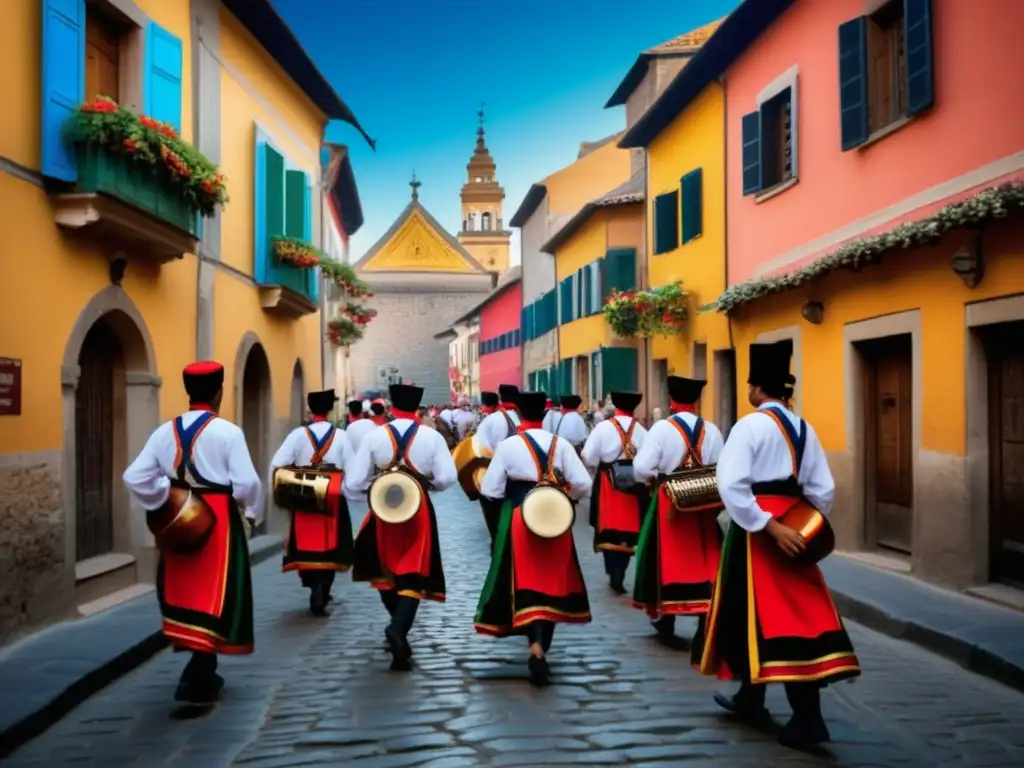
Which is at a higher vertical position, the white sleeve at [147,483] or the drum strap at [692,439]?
the drum strap at [692,439]

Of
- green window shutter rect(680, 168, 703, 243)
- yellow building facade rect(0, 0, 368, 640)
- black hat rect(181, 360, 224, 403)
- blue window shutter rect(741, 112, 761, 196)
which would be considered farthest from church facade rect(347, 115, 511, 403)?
black hat rect(181, 360, 224, 403)

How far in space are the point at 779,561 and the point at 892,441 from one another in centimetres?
715

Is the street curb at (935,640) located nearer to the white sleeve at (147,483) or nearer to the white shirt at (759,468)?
the white shirt at (759,468)

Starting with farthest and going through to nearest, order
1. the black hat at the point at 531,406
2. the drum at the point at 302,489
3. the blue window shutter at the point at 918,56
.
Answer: the blue window shutter at the point at 918,56, the drum at the point at 302,489, the black hat at the point at 531,406

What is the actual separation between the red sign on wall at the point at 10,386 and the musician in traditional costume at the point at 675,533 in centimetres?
452

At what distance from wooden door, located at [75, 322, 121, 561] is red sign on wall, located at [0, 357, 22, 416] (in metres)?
1.96

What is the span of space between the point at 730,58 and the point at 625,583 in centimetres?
908

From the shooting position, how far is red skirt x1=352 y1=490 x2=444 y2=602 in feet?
26.0

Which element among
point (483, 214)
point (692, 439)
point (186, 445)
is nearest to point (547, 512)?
point (692, 439)

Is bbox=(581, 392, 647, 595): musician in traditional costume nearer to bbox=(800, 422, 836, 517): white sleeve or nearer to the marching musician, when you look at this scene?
the marching musician

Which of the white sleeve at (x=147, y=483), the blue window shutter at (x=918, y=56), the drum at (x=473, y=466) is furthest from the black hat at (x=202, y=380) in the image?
the blue window shutter at (x=918, y=56)

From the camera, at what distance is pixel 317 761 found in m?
5.45

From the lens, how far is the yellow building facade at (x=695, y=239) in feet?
60.3

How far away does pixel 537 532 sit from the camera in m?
7.40
